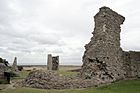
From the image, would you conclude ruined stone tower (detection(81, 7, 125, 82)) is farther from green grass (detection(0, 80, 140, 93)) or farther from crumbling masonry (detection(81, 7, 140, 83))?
green grass (detection(0, 80, 140, 93))

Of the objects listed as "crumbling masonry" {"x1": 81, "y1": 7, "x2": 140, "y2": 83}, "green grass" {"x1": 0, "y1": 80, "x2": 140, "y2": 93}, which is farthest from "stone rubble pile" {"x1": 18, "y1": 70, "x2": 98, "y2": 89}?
"green grass" {"x1": 0, "y1": 80, "x2": 140, "y2": 93}

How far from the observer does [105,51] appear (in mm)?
22484

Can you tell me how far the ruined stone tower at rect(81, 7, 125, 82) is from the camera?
2225 centimetres

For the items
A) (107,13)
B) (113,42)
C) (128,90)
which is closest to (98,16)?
(107,13)

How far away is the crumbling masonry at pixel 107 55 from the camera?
22266 millimetres

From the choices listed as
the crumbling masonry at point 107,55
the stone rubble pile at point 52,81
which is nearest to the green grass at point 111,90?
the stone rubble pile at point 52,81

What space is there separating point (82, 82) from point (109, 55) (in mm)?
3685

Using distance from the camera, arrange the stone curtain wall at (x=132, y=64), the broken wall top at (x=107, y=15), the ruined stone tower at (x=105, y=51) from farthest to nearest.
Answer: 1. the stone curtain wall at (x=132, y=64)
2. the broken wall top at (x=107, y=15)
3. the ruined stone tower at (x=105, y=51)

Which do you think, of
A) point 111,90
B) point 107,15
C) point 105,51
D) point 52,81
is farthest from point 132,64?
point 52,81

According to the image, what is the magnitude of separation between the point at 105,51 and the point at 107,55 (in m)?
0.38

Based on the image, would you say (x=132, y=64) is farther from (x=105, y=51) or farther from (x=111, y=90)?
(x=111, y=90)

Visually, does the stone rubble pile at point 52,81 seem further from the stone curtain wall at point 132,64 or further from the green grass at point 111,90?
the stone curtain wall at point 132,64

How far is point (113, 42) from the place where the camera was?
23391 mm

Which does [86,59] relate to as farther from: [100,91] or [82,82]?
[100,91]
